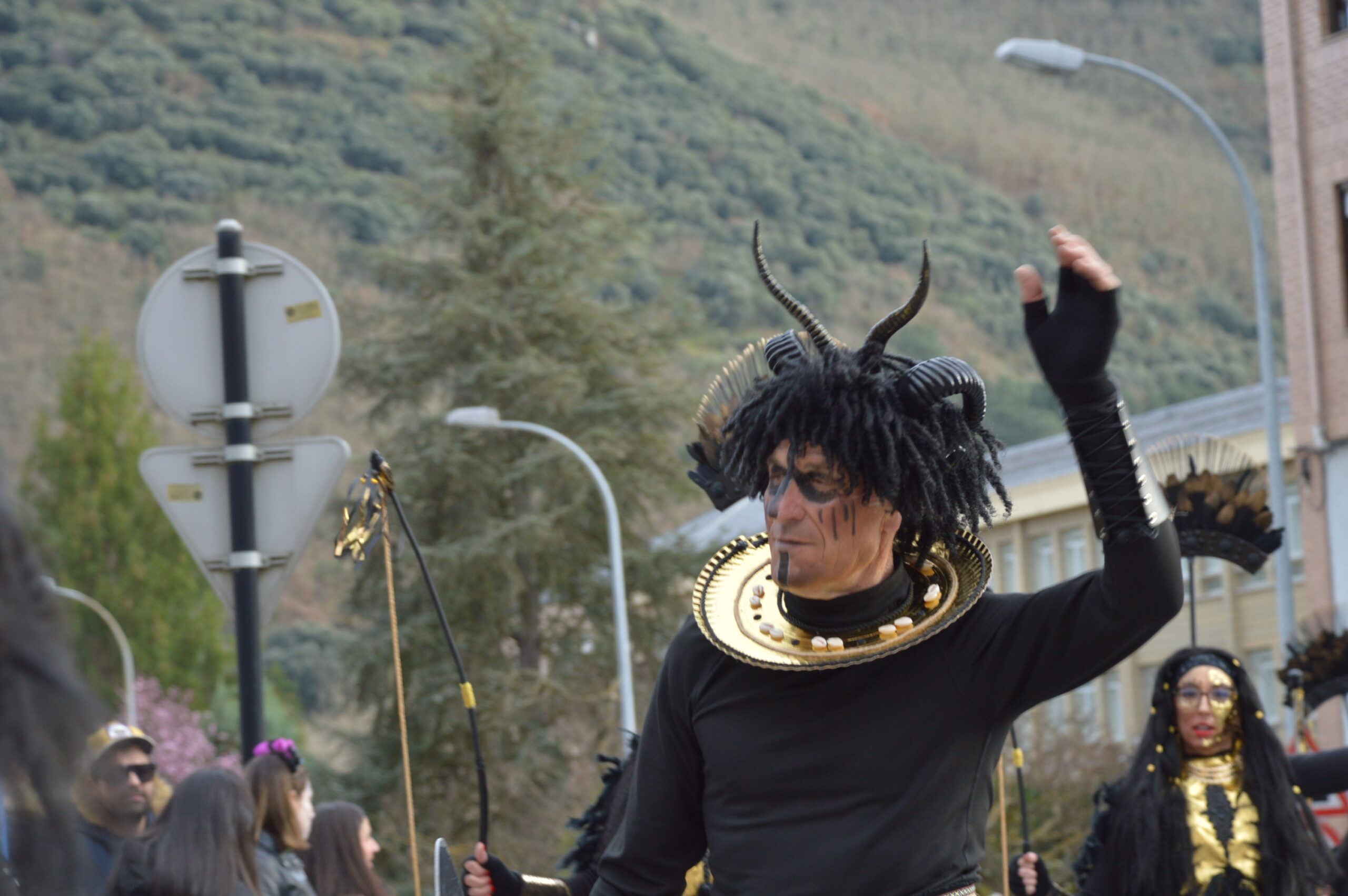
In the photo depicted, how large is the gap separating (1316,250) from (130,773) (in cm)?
1921

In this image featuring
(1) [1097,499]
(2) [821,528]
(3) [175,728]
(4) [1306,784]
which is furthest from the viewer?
(3) [175,728]

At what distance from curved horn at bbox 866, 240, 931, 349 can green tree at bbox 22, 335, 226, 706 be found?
5010cm

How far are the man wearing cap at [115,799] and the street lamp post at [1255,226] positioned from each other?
9.78m

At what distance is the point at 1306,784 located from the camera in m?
7.06

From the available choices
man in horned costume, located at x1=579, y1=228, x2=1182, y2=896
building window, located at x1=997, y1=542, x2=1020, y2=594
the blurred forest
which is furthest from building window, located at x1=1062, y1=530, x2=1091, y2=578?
man in horned costume, located at x1=579, y1=228, x2=1182, y2=896

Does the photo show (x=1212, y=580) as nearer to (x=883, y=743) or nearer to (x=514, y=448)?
(x=514, y=448)

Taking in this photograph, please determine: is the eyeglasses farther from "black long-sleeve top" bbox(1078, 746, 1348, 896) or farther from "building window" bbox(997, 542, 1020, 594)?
"building window" bbox(997, 542, 1020, 594)

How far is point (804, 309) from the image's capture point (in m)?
3.60

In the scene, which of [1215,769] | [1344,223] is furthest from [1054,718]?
[1215,769]

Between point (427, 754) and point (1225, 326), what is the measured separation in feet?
269

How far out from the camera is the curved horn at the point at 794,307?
3.50 metres

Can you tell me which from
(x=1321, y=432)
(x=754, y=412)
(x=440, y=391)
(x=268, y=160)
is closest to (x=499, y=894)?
(x=754, y=412)

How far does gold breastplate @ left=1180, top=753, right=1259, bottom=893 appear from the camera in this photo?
→ 6.86 metres

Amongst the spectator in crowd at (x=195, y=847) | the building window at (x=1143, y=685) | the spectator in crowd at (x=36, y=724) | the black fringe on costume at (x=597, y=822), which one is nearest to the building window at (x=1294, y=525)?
the building window at (x=1143, y=685)
